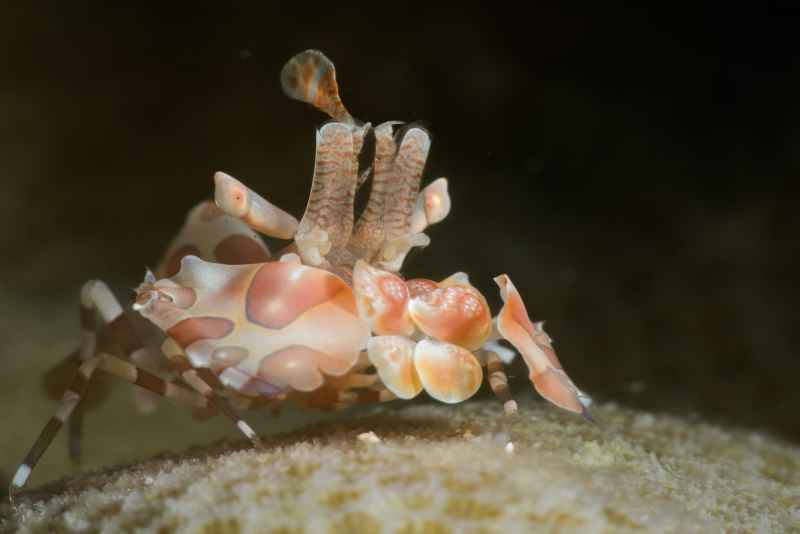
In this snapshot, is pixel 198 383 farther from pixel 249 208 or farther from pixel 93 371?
pixel 249 208

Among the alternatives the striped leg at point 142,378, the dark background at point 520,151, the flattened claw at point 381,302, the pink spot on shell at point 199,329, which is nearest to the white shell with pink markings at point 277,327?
the pink spot on shell at point 199,329

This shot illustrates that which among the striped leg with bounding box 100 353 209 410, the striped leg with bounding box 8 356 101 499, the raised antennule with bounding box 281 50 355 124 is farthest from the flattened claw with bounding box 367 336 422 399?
the striped leg with bounding box 8 356 101 499

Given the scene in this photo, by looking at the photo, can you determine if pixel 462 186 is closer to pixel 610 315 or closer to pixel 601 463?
pixel 610 315

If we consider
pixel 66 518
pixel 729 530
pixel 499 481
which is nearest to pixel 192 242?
pixel 66 518

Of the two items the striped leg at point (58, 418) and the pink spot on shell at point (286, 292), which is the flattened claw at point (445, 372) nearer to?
the pink spot on shell at point (286, 292)

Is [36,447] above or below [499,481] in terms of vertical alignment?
below

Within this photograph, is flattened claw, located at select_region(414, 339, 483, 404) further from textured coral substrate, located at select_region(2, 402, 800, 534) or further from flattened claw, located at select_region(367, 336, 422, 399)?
textured coral substrate, located at select_region(2, 402, 800, 534)

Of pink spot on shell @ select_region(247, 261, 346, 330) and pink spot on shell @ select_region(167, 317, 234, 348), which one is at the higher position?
pink spot on shell @ select_region(247, 261, 346, 330)
